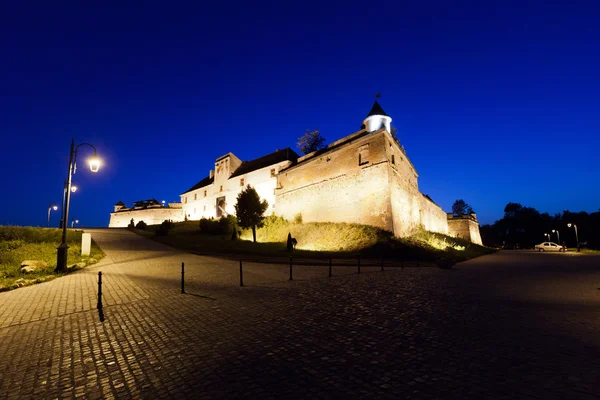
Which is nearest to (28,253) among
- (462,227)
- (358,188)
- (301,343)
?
(301,343)

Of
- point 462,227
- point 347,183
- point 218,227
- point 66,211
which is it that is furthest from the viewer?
point 462,227

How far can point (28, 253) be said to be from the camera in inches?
588

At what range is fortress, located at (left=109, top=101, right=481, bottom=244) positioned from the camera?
25.8m

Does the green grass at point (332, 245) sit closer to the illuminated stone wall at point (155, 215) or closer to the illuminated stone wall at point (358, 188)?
the illuminated stone wall at point (358, 188)

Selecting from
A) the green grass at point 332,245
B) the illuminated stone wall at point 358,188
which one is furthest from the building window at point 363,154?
the green grass at point 332,245

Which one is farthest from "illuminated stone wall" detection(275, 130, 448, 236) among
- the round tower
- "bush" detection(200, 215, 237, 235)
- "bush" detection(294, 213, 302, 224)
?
"bush" detection(200, 215, 237, 235)

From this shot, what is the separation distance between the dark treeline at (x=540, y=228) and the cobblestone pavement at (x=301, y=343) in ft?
254

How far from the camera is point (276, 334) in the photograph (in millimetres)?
5125

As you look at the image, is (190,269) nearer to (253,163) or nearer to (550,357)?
(550,357)

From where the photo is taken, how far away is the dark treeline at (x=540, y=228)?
63.2 meters

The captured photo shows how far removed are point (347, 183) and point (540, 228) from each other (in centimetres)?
7427

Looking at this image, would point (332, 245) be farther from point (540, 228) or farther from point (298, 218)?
point (540, 228)

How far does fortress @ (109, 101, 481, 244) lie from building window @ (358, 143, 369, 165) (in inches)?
2.8

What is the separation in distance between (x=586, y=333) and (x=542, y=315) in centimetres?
122
